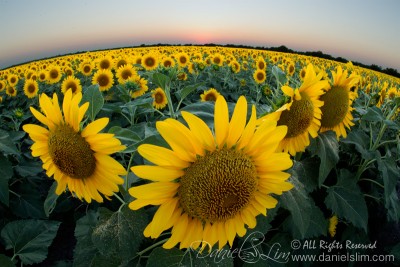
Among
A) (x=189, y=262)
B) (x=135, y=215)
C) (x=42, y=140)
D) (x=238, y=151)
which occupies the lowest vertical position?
(x=189, y=262)

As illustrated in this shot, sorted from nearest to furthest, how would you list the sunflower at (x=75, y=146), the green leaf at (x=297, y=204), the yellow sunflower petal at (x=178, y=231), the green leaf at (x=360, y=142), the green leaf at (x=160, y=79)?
1. the yellow sunflower petal at (x=178, y=231)
2. the sunflower at (x=75, y=146)
3. the green leaf at (x=297, y=204)
4. the green leaf at (x=160, y=79)
5. the green leaf at (x=360, y=142)

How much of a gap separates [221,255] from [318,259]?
1532mm

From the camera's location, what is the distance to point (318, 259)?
251 cm

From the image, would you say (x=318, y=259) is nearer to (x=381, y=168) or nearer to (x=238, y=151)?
(x=381, y=168)

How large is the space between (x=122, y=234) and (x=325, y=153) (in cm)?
119

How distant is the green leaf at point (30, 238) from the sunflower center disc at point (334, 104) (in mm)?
1758

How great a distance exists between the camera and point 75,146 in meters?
1.20

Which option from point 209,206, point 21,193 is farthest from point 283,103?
point 21,193

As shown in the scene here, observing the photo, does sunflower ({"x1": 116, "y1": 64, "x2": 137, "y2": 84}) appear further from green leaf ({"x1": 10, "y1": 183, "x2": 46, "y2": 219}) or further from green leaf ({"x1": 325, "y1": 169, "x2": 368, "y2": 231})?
green leaf ({"x1": 325, "y1": 169, "x2": 368, "y2": 231})

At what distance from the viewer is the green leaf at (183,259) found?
1.23 meters

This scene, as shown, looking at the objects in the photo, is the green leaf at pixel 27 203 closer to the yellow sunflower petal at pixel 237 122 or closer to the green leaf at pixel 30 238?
the green leaf at pixel 30 238

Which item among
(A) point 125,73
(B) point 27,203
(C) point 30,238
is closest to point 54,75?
(A) point 125,73

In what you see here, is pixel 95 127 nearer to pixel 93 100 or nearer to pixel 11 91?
pixel 93 100

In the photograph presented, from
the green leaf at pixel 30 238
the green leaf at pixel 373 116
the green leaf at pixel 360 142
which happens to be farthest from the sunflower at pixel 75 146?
the green leaf at pixel 373 116
